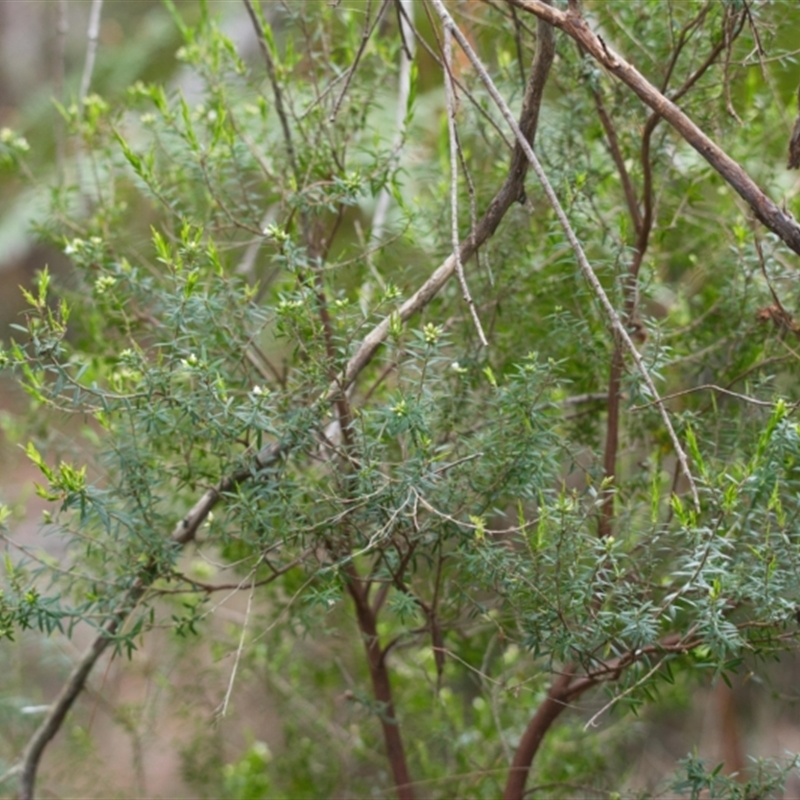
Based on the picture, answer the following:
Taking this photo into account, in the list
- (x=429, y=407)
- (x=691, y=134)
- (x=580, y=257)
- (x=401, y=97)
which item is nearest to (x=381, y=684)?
(x=429, y=407)

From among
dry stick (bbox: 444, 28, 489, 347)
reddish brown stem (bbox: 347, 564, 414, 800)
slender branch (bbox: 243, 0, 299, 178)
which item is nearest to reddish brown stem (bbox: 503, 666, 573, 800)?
reddish brown stem (bbox: 347, 564, 414, 800)

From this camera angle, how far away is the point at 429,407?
1312mm

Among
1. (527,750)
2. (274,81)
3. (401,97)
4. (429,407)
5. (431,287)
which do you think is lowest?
(527,750)

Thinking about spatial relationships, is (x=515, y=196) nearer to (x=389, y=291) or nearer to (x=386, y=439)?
(x=389, y=291)

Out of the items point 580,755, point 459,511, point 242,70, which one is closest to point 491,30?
point 242,70

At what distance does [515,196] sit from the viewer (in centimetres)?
147

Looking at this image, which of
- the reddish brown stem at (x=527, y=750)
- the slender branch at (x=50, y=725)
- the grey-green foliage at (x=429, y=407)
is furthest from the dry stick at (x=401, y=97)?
the slender branch at (x=50, y=725)

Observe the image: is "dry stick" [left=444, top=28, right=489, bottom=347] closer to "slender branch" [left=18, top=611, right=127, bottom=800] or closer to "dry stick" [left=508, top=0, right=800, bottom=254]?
"dry stick" [left=508, top=0, right=800, bottom=254]

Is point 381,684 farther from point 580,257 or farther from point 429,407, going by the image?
point 580,257

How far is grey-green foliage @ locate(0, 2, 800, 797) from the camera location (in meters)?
1.27

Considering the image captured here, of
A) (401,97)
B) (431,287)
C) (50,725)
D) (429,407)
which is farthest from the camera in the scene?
(401,97)

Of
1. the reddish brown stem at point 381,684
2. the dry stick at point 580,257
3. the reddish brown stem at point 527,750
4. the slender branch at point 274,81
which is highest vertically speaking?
the slender branch at point 274,81

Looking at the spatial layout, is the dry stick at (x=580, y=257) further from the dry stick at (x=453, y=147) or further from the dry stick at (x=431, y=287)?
the dry stick at (x=431, y=287)

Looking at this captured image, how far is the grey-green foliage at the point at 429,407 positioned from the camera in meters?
1.27
